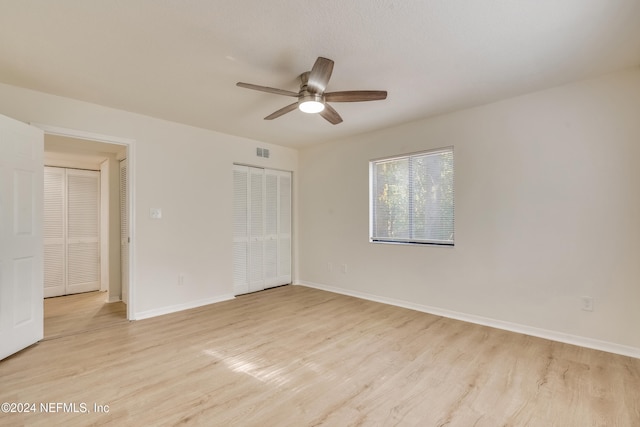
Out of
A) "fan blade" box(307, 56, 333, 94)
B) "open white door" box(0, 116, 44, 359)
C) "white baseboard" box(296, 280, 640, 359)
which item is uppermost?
"fan blade" box(307, 56, 333, 94)

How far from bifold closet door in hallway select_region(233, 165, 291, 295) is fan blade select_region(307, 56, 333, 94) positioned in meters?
2.61

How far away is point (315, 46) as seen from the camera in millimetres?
2135

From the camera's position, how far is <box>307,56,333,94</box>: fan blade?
80.6 inches

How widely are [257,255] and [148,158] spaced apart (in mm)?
2141

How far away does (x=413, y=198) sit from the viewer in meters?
3.96

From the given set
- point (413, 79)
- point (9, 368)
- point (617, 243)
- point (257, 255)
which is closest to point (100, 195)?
point (257, 255)

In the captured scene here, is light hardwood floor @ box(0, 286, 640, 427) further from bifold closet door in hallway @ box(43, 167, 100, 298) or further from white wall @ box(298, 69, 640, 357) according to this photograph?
bifold closet door in hallway @ box(43, 167, 100, 298)

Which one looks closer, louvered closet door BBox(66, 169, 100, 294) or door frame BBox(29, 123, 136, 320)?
door frame BBox(29, 123, 136, 320)

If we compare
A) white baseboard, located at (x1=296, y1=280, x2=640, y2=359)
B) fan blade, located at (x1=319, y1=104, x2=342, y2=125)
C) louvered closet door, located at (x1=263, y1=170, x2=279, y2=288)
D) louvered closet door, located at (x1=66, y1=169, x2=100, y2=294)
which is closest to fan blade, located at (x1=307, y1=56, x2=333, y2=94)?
fan blade, located at (x1=319, y1=104, x2=342, y2=125)

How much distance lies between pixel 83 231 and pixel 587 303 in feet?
22.4

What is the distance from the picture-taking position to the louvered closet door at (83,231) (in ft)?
15.9

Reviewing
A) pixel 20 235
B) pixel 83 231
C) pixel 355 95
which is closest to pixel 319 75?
pixel 355 95

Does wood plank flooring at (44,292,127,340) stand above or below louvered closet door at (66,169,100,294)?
below

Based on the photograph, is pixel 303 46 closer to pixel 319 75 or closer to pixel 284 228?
pixel 319 75
